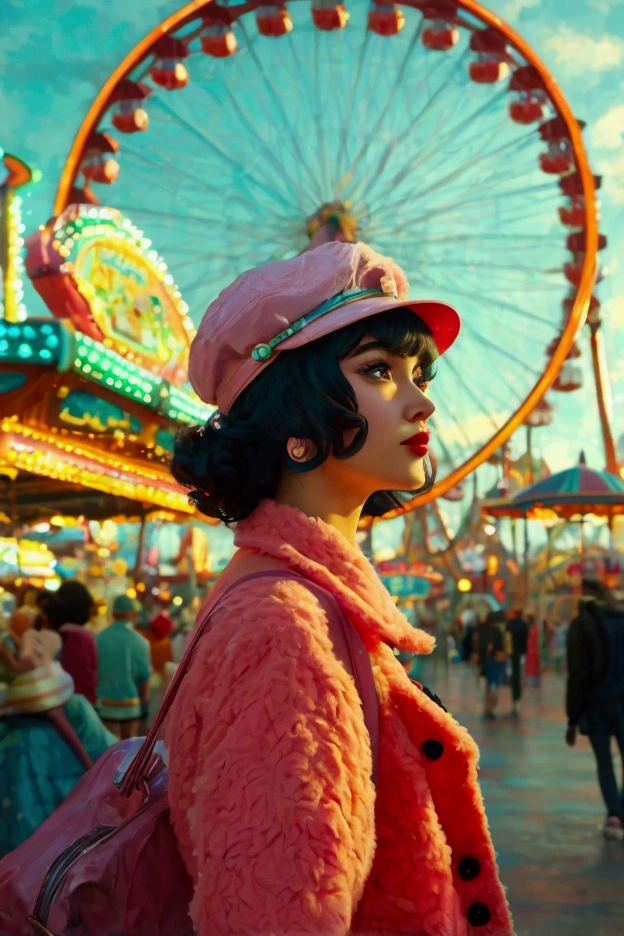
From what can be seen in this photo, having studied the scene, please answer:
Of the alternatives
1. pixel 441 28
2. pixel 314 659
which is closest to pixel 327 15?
pixel 441 28

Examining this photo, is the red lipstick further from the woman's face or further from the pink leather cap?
the pink leather cap

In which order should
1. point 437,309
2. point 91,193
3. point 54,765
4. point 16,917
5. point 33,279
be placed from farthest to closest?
→ point 91,193 → point 33,279 → point 54,765 → point 437,309 → point 16,917

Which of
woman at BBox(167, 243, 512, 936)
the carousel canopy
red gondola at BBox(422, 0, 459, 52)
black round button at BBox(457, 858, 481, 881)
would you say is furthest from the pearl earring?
the carousel canopy

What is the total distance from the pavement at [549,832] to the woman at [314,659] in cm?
268

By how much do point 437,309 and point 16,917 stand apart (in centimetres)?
86

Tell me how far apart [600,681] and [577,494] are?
7.55m

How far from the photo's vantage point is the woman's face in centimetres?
133

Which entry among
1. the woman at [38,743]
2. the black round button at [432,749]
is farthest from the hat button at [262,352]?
the woman at [38,743]

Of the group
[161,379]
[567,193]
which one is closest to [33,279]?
[161,379]

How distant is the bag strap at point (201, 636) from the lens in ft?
3.80

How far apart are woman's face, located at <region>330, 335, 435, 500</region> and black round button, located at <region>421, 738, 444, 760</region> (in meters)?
0.32

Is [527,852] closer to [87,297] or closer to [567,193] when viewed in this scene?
[87,297]

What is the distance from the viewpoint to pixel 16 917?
1238 mm

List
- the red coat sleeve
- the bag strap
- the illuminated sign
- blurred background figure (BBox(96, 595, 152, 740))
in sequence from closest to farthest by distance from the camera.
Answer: the red coat sleeve, the bag strap, blurred background figure (BBox(96, 595, 152, 740)), the illuminated sign
